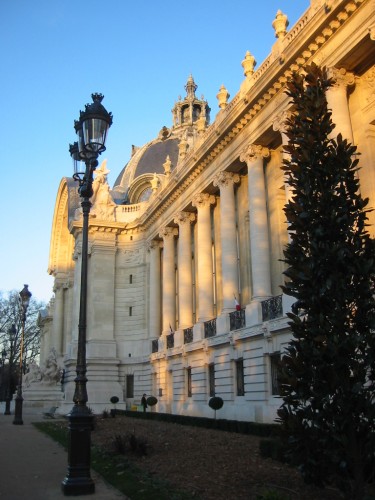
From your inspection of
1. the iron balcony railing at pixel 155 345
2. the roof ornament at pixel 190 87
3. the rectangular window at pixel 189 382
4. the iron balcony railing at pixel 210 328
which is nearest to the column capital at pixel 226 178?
the iron balcony railing at pixel 210 328

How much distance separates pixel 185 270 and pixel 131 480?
24.3 metres

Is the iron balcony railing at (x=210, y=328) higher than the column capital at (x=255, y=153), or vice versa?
the column capital at (x=255, y=153)

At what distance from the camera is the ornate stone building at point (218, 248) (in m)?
19.9

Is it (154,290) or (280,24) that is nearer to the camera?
(280,24)

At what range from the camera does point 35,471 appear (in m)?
12.9

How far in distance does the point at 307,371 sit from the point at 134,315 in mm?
35446

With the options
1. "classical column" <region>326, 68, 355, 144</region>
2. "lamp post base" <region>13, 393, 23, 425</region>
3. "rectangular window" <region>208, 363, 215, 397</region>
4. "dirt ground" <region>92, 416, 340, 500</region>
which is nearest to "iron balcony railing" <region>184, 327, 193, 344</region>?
"rectangular window" <region>208, 363, 215, 397</region>

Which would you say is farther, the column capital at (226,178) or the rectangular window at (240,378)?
the column capital at (226,178)

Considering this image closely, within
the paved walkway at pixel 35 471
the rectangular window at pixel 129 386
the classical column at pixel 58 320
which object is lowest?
the paved walkway at pixel 35 471

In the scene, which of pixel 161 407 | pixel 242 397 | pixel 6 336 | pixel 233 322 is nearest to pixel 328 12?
pixel 233 322

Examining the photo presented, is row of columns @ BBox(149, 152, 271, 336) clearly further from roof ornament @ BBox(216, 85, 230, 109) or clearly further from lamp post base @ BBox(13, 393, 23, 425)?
lamp post base @ BBox(13, 393, 23, 425)

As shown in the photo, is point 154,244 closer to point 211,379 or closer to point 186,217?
point 186,217

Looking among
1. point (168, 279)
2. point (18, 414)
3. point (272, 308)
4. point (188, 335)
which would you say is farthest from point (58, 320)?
point (272, 308)

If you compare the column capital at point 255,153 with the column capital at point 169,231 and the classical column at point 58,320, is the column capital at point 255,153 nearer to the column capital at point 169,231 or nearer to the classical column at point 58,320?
the column capital at point 169,231
